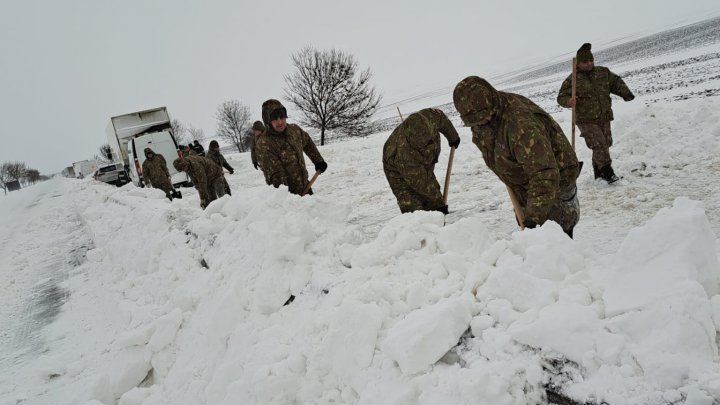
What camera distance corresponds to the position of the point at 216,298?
9.82 ft

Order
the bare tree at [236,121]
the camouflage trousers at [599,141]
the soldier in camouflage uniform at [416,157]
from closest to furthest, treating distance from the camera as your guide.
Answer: the soldier in camouflage uniform at [416,157]
the camouflage trousers at [599,141]
the bare tree at [236,121]

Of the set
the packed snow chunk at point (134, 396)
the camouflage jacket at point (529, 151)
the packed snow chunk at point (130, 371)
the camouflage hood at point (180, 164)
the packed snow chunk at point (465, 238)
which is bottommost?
the packed snow chunk at point (134, 396)

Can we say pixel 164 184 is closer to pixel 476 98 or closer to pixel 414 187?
pixel 414 187

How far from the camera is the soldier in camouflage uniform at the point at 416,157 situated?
4066 mm

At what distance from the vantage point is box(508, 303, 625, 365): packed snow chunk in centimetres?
136

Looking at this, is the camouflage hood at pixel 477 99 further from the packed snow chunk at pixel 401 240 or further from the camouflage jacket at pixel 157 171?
the camouflage jacket at pixel 157 171

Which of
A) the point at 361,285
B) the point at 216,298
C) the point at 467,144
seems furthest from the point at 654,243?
the point at 467,144

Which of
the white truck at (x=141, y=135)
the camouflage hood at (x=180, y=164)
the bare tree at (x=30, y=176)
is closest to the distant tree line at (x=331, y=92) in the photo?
the white truck at (x=141, y=135)

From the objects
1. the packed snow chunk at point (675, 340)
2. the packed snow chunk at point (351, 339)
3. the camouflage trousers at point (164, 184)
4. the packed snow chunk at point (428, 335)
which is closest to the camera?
the packed snow chunk at point (675, 340)

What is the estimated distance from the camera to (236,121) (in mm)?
41094

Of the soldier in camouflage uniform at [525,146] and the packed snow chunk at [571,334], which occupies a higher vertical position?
the soldier in camouflage uniform at [525,146]

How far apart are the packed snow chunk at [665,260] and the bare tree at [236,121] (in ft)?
136

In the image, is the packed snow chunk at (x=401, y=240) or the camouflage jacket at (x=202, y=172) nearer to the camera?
the packed snow chunk at (x=401, y=240)

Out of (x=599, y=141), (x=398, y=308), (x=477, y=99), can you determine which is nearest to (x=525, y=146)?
(x=477, y=99)
